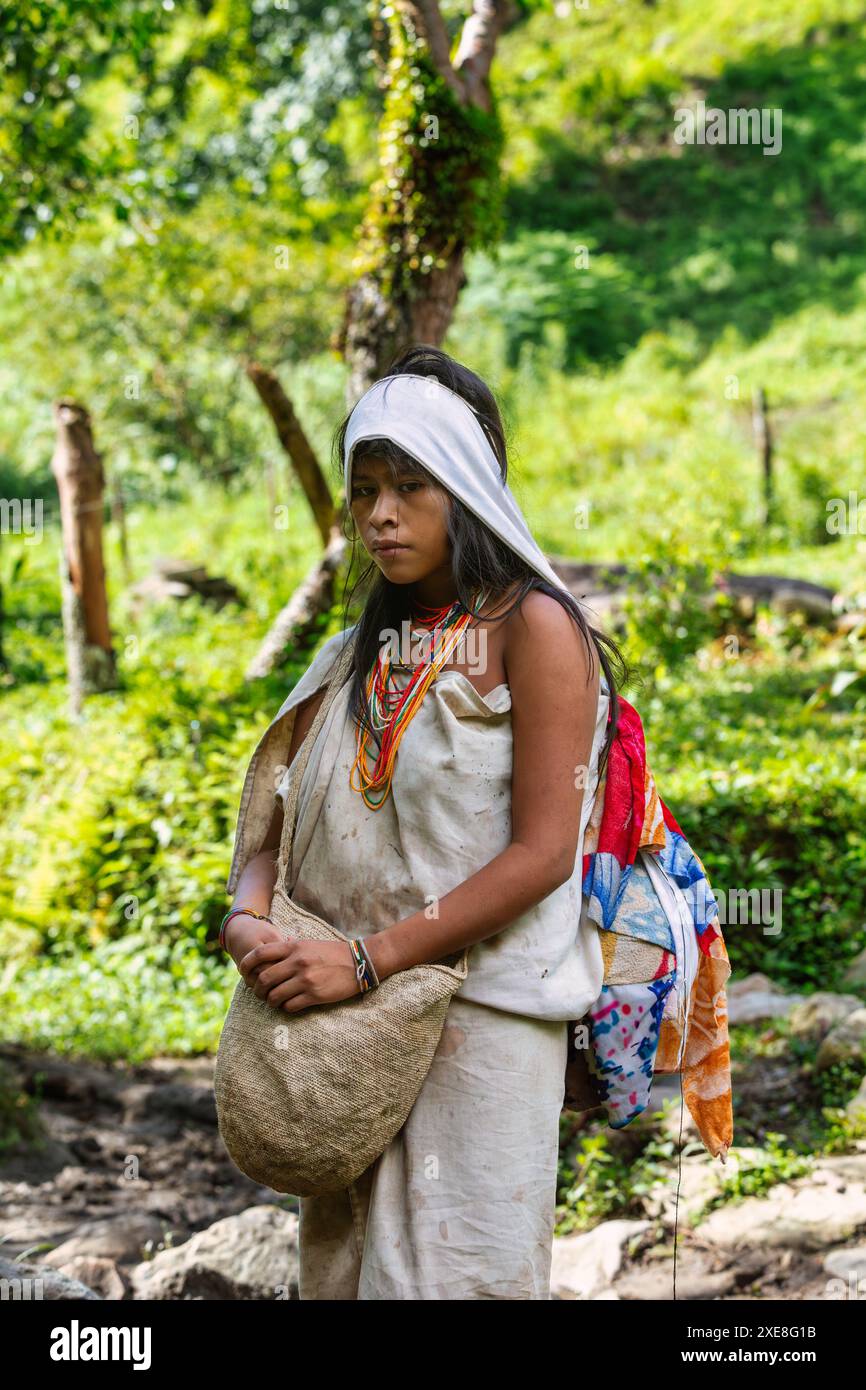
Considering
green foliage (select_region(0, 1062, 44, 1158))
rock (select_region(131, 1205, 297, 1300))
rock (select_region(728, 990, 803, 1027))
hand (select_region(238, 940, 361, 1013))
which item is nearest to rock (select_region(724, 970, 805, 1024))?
rock (select_region(728, 990, 803, 1027))

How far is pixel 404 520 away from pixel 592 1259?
226 cm

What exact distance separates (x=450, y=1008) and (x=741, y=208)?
74.5 feet

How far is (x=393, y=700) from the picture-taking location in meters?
1.97

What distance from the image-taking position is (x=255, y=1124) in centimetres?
178

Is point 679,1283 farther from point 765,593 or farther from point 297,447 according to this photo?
point 765,593

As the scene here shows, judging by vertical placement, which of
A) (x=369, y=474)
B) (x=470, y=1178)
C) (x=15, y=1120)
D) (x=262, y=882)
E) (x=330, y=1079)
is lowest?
(x=15, y=1120)

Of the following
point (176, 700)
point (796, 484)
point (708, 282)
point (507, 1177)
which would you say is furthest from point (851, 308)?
point (507, 1177)

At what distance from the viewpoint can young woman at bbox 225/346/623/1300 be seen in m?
1.82

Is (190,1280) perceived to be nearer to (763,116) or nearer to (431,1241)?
(431,1241)

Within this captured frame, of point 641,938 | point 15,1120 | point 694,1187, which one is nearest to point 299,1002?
point 641,938

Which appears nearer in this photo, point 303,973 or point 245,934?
point 303,973

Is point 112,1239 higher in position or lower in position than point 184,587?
lower

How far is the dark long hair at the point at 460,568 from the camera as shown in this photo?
1.92 meters

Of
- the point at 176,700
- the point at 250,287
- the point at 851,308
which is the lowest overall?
the point at 176,700
